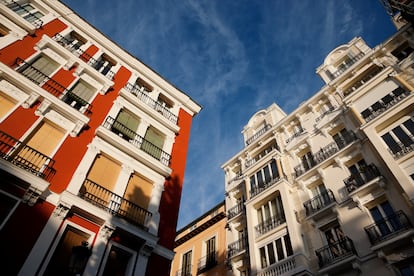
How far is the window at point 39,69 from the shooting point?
1285cm

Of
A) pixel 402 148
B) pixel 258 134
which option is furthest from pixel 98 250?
pixel 258 134

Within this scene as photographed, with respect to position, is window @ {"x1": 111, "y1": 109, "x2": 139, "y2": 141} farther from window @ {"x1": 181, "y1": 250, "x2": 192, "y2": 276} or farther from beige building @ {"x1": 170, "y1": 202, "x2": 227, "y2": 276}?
window @ {"x1": 181, "y1": 250, "x2": 192, "y2": 276}

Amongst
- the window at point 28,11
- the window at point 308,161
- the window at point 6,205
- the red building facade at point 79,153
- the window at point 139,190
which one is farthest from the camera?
the window at point 308,161

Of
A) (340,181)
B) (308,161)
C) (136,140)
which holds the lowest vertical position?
(136,140)

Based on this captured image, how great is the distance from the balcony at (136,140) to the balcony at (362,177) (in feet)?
37.2

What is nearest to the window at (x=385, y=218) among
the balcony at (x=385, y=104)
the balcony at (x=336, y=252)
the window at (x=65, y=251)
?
the balcony at (x=336, y=252)

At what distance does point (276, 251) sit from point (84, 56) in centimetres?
1730

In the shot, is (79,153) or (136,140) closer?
(79,153)

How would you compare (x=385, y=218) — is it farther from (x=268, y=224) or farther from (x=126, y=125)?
(x=126, y=125)

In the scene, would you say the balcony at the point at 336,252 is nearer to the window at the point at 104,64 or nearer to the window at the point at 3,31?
the window at the point at 104,64

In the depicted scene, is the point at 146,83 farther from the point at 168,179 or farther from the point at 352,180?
the point at 352,180

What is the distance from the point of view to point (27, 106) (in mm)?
11531

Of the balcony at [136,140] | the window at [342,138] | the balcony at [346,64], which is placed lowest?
the balcony at [136,140]

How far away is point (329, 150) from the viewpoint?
66.4ft
